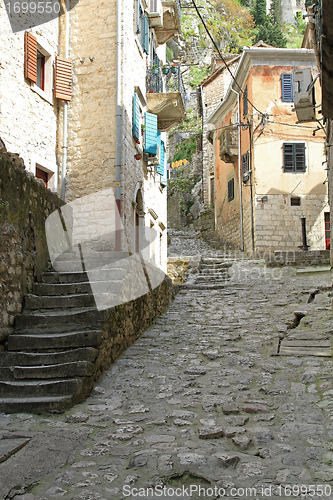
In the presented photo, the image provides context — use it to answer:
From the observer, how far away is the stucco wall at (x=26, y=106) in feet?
31.0

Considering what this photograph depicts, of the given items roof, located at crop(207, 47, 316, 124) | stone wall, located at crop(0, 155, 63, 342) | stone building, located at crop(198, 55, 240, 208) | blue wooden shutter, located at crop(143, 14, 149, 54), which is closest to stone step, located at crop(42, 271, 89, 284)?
stone wall, located at crop(0, 155, 63, 342)

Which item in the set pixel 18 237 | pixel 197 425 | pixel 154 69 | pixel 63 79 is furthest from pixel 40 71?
pixel 197 425

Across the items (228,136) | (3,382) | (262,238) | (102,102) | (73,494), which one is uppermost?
(228,136)

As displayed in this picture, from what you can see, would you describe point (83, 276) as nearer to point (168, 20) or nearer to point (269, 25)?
point (168, 20)

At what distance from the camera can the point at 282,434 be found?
13.1 ft

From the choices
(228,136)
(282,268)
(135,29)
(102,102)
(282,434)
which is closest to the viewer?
(282,434)

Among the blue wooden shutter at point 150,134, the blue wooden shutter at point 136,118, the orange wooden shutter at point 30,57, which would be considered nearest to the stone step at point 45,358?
the orange wooden shutter at point 30,57

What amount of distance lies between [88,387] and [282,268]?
10734 millimetres

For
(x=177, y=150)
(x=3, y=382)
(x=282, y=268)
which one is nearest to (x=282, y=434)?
(x=3, y=382)

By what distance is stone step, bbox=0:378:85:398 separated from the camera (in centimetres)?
467

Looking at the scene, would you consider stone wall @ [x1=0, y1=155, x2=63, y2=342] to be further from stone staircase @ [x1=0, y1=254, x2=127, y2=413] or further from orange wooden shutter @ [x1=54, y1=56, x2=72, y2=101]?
orange wooden shutter @ [x1=54, y1=56, x2=72, y2=101]

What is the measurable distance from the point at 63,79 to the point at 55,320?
7670 mm

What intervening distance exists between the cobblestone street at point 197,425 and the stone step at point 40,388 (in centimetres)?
21

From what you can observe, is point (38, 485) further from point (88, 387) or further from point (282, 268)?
point (282, 268)
